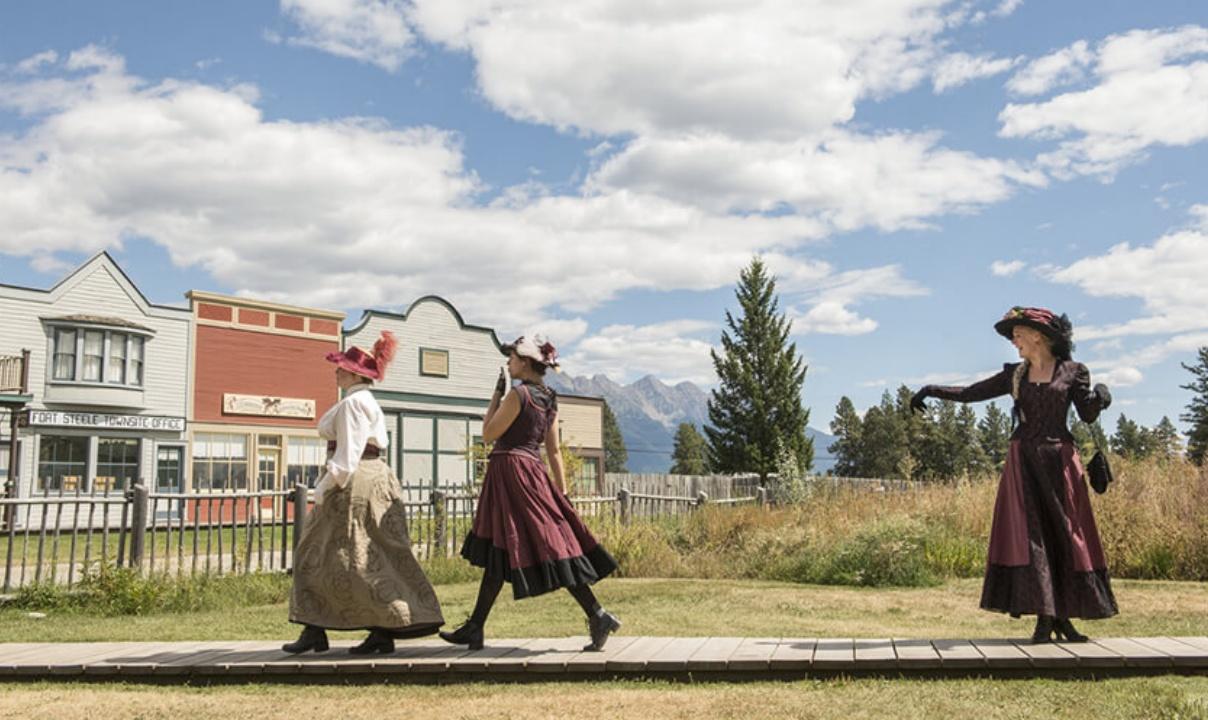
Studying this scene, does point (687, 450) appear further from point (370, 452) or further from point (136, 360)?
point (370, 452)

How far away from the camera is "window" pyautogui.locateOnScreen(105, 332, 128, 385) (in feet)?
96.4

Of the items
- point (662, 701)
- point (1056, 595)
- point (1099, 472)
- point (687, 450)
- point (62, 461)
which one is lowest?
point (662, 701)

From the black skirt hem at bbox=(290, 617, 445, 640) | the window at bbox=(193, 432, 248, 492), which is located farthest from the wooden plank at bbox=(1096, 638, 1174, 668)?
the window at bbox=(193, 432, 248, 492)

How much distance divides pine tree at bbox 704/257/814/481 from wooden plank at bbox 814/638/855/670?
41362 mm

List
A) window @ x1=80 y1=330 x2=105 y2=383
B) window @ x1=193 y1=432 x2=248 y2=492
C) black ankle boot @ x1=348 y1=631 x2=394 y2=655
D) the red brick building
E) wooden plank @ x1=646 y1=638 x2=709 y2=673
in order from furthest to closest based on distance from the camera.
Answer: the red brick building, window @ x1=193 y1=432 x2=248 y2=492, window @ x1=80 y1=330 x2=105 y2=383, black ankle boot @ x1=348 y1=631 x2=394 y2=655, wooden plank @ x1=646 y1=638 x2=709 y2=673

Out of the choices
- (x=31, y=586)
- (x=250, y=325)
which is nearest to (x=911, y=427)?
(x=250, y=325)

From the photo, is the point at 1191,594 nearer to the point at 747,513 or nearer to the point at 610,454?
the point at 747,513

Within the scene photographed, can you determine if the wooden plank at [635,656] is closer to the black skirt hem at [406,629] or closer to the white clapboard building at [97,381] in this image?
the black skirt hem at [406,629]

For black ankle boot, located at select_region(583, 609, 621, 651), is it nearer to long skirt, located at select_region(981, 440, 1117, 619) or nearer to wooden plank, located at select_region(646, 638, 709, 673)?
wooden plank, located at select_region(646, 638, 709, 673)

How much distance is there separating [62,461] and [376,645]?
85.1ft

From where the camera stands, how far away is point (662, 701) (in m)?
5.08

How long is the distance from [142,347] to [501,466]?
27.3 metres

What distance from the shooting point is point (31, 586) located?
10.4 meters

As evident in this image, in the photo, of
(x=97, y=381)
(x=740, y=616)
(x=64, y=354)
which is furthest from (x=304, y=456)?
(x=740, y=616)
